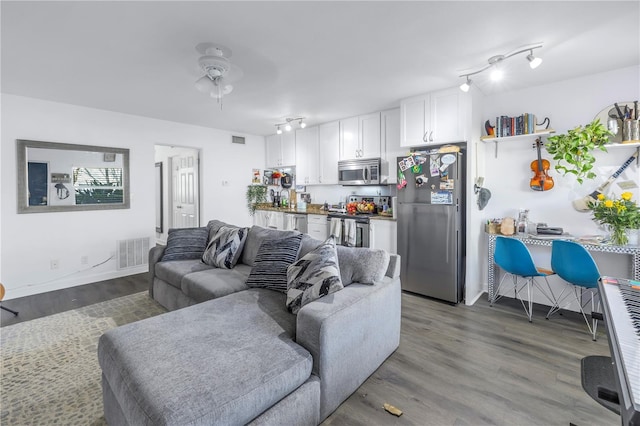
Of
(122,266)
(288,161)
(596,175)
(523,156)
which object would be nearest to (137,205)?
(122,266)

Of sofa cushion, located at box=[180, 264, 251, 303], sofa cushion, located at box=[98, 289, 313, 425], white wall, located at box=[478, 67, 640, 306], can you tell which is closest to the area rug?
sofa cushion, located at box=[98, 289, 313, 425]

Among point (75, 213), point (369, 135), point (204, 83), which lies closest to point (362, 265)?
point (204, 83)

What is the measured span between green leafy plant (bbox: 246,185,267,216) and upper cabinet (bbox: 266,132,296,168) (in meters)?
0.56

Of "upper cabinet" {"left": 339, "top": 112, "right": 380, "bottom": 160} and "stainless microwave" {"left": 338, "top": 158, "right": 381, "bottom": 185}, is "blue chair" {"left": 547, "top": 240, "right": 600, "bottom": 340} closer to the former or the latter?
"stainless microwave" {"left": 338, "top": 158, "right": 381, "bottom": 185}

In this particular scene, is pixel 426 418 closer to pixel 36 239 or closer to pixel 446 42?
pixel 446 42

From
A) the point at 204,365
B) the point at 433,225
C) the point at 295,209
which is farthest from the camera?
the point at 295,209

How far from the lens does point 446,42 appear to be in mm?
2451

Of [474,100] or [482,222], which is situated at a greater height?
[474,100]

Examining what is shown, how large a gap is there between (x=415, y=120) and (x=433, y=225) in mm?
1368

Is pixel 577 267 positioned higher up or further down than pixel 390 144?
further down

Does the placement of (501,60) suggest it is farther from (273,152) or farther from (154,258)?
(273,152)

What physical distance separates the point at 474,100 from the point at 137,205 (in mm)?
5041

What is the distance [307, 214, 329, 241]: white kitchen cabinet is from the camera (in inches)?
201

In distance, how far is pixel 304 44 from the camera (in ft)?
8.20
